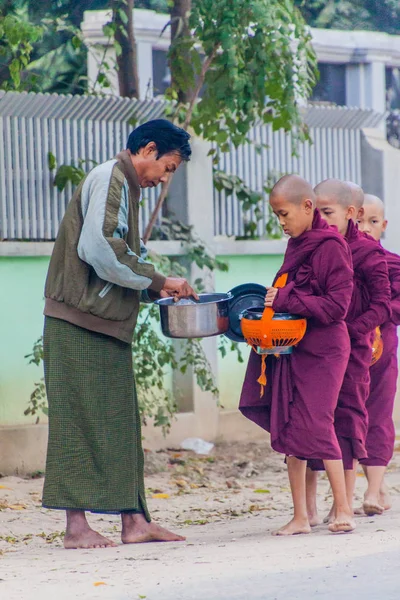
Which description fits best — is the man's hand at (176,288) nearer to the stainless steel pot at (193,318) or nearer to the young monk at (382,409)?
the stainless steel pot at (193,318)

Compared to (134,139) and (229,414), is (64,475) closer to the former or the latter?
(134,139)

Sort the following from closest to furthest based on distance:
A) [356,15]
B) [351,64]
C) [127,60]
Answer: [127,60], [351,64], [356,15]

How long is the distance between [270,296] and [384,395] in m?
1.19

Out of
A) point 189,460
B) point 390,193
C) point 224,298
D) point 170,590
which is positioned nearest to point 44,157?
point 189,460

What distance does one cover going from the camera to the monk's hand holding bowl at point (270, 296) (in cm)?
517

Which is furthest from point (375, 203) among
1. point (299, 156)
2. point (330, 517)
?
point (299, 156)

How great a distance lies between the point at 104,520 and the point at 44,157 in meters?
2.60

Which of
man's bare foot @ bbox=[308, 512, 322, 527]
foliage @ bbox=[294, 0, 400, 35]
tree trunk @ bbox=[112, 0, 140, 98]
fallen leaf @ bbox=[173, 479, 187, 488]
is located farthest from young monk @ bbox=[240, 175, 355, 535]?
foliage @ bbox=[294, 0, 400, 35]

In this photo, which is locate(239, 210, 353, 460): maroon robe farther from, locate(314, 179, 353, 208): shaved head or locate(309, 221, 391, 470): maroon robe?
locate(314, 179, 353, 208): shaved head

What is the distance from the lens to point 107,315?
5023mm

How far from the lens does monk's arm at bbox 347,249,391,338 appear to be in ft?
18.1

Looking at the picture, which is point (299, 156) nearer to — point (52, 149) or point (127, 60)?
point (127, 60)

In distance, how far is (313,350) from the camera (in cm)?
522

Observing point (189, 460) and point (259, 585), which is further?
point (189, 460)
